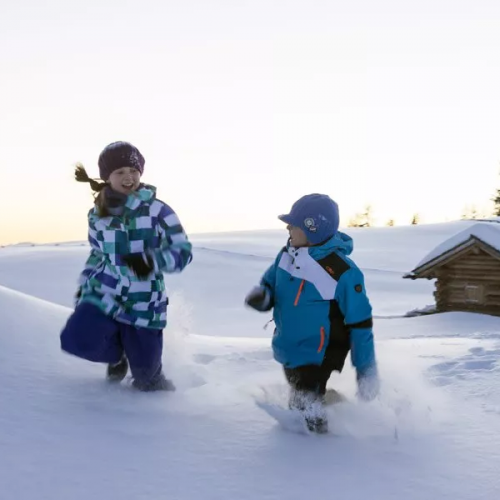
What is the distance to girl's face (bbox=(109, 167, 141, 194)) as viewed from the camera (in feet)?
11.8

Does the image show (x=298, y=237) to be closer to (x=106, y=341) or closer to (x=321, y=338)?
(x=321, y=338)

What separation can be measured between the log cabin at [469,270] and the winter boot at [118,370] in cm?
1119

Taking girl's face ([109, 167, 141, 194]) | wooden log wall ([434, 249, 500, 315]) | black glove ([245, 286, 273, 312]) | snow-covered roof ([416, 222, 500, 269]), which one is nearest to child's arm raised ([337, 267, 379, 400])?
black glove ([245, 286, 273, 312])

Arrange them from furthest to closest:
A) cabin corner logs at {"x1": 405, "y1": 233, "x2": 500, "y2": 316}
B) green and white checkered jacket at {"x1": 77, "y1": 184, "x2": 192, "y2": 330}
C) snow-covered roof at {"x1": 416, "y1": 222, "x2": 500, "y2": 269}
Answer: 1. cabin corner logs at {"x1": 405, "y1": 233, "x2": 500, "y2": 316}
2. snow-covered roof at {"x1": 416, "y1": 222, "x2": 500, "y2": 269}
3. green and white checkered jacket at {"x1": 77, "y1": 184, "x2": 192, "y2": 330}

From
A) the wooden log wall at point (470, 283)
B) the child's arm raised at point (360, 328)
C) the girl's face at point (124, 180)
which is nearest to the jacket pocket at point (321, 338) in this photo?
the child's arm raised at point (360, 328)

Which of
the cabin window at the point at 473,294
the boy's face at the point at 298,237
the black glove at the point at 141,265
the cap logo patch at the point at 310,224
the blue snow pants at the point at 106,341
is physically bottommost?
the cabin window at the point at 473,294

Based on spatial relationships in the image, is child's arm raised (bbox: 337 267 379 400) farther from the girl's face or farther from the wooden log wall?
the wooden log wall

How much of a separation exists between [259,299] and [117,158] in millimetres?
1130

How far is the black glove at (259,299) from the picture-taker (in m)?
3.42

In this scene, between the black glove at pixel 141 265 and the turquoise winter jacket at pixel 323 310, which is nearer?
the turquoise winter jacket at pixel 323 310

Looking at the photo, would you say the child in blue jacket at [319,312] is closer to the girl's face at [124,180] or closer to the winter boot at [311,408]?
the winter boot at [311,408]

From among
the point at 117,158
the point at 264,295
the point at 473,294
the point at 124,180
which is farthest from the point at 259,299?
the point at 473,294

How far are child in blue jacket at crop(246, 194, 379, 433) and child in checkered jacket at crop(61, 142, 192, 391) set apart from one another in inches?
22.5

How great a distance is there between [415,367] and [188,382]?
6.25ft
